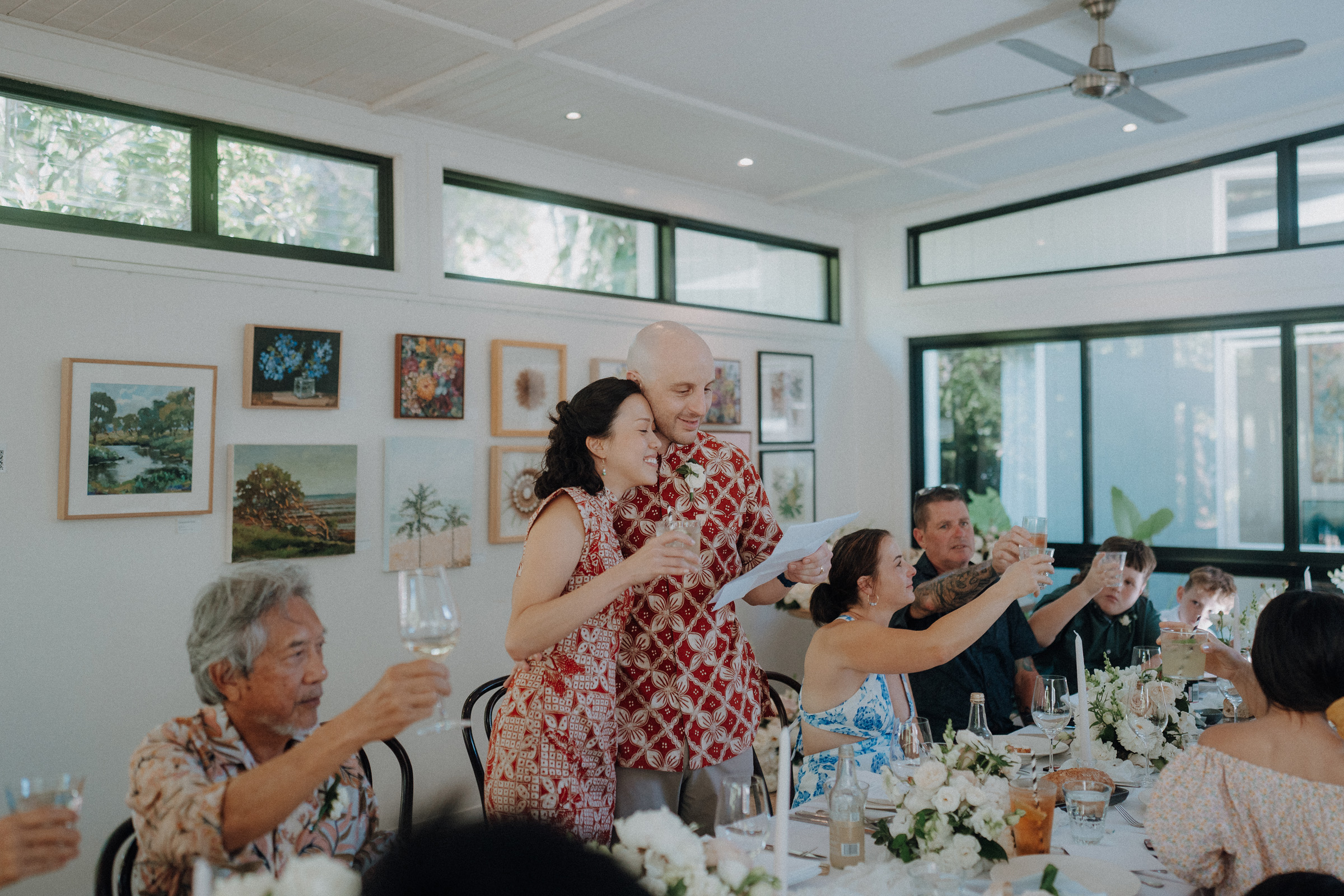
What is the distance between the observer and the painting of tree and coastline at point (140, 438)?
12.0ft

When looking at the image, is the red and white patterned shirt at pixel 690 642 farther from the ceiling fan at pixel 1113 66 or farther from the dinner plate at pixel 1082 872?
the ceiling fan at pixel 1113 66

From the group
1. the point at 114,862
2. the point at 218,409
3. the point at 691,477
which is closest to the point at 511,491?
the point at 218,409

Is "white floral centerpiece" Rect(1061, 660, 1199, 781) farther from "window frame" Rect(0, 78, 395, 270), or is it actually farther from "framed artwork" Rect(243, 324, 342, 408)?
"window frame" Rect(0, 78, 395, 270)

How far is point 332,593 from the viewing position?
14.1 feet

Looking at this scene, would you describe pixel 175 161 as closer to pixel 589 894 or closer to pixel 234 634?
pixel 234 634

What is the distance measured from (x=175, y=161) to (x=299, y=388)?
1.02 m

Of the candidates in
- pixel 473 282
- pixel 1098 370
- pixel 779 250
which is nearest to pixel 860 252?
pixel 779 250

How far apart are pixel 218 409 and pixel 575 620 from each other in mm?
2606

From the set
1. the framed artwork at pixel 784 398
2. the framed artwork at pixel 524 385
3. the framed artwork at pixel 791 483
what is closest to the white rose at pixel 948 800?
the framed artwork at pixel 524 385

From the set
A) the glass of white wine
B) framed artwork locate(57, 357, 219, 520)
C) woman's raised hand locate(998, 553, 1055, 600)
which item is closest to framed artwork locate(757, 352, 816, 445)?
framed artwork locate(57, 357, 219, 520)

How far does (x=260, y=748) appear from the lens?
1676mm

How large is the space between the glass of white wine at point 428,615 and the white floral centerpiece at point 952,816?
0.88 m

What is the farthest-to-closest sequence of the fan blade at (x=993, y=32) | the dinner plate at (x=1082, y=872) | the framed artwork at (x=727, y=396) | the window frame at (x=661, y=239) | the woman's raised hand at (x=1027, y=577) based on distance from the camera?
the framed artwork at (x=727, y=396)
the window frame at (x=661, y=239)
the fan blade at (x=993, y=32)
the woman's raised hand at (x=1027, y=577)
the dinner plate at (x=1082, y=872)

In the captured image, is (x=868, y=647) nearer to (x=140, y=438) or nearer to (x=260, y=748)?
(x=260, y=748)
